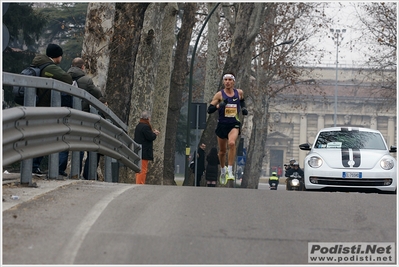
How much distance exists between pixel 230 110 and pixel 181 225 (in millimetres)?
7223

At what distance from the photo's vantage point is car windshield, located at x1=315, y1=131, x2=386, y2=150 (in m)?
16.8

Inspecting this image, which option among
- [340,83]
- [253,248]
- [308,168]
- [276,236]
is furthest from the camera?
[340,83]

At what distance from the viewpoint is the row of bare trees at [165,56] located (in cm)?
1941

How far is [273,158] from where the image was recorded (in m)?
113

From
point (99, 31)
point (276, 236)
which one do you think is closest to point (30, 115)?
point (276, 236)

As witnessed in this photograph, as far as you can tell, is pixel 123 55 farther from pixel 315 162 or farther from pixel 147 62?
pixel 315 162

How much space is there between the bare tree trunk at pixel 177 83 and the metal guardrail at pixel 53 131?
18.2m

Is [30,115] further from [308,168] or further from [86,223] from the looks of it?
[308,168]

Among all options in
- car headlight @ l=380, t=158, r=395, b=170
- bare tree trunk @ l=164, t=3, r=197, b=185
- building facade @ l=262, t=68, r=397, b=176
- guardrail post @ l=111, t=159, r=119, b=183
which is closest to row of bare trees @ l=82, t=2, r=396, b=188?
bare tree trunk @ l=164, t=3, r=197, b=185

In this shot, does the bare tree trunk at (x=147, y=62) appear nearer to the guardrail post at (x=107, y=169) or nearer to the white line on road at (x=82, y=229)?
the guardrail post at (x=107, y=169)

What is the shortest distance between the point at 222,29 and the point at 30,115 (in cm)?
4377

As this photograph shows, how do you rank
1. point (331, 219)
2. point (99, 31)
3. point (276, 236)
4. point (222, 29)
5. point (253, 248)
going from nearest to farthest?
point (253, 248)
point (276, 236)
point (331, 219)
point (99, 31)
point (222, 29)

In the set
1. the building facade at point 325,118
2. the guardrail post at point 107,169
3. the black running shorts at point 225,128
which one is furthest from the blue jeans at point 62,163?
the building facade at point 325,118

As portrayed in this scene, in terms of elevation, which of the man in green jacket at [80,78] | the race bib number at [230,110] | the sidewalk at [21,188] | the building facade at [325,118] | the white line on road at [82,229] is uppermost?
the building facade at [325,118]
